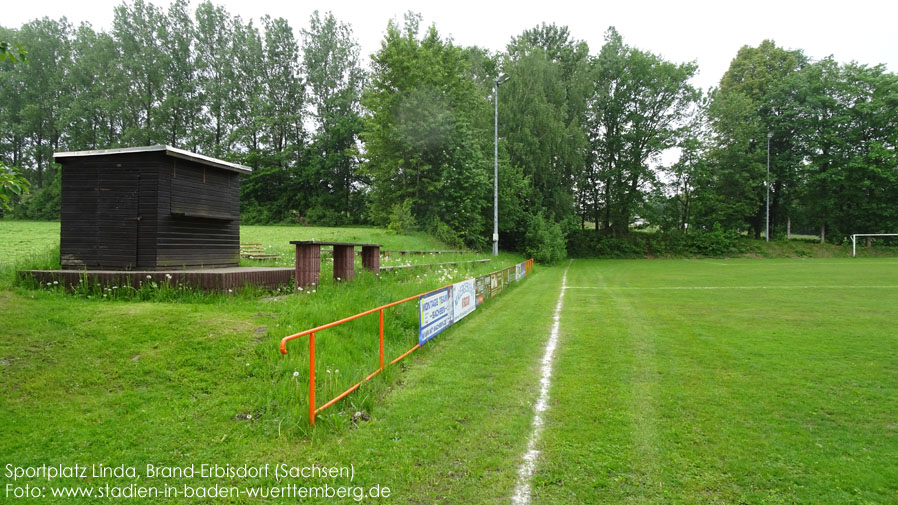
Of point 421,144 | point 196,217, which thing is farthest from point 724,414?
point 421,144

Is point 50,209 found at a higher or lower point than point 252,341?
higher

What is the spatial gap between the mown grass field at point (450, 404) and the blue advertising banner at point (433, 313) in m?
0.35

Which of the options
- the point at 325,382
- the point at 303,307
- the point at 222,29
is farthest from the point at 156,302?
the point at 222,29

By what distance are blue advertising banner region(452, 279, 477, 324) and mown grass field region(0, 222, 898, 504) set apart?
1.24 m

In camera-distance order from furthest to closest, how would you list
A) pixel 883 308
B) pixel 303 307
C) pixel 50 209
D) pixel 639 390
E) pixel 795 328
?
pixel 50 209 → pixel 883 308 → pixel 795 328 → pixel 303 307 → pixel 639 390

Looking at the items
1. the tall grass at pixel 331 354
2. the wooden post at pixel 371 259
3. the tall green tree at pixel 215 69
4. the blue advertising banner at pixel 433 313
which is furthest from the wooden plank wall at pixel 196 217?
the tall green tree at pixel 215 69

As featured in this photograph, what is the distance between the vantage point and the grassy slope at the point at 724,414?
10.6 feet

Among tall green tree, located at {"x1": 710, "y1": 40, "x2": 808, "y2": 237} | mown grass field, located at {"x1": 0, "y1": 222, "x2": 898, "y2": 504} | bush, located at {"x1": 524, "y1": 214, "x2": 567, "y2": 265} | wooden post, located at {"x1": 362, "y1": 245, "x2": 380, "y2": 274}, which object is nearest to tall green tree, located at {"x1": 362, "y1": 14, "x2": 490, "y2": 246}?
bush, located at {"x1": 524, "y1": 214, "x2": 567, "y2": 265}

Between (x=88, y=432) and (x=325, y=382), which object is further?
(x=325, y=382)

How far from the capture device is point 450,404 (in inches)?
196

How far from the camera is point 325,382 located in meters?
5.00

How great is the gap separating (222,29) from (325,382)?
59.7 metres

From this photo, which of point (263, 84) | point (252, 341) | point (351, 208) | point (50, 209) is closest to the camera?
point (252, 341)

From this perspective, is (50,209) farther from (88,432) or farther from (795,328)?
(795,328)
